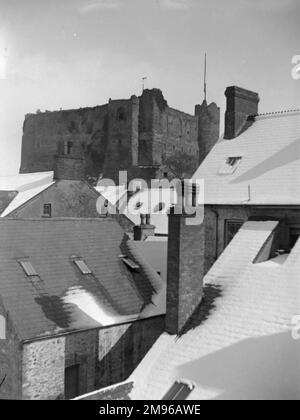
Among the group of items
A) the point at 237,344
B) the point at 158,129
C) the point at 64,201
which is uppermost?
the point at 158,129

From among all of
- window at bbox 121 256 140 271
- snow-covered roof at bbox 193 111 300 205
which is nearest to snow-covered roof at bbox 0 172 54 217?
window at bbox 121 256 140 271

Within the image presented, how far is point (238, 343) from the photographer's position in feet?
37.6

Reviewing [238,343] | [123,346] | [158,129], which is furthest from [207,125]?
[238,343]

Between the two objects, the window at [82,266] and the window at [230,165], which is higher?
the window at [230,165]

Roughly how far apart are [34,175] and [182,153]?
36.3 metres

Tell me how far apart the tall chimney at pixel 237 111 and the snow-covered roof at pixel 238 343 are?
9.01m

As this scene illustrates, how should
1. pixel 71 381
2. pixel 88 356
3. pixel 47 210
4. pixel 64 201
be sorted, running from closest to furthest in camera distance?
pixel 71 381
pixel 88 356
pixel 47 210
pixel 64 201

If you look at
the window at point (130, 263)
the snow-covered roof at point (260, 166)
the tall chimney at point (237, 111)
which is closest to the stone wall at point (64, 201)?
the snow-covered roof at point (260, 166)

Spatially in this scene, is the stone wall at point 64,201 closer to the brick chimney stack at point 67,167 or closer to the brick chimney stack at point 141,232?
the brick chimney stack at point 67,167

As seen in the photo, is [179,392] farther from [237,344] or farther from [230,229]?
[230,229]

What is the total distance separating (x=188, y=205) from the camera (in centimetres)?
1374

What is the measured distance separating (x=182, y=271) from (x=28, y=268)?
525cm

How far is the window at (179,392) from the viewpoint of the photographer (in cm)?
1073

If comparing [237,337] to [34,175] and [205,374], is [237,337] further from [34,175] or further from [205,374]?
[34,175]
